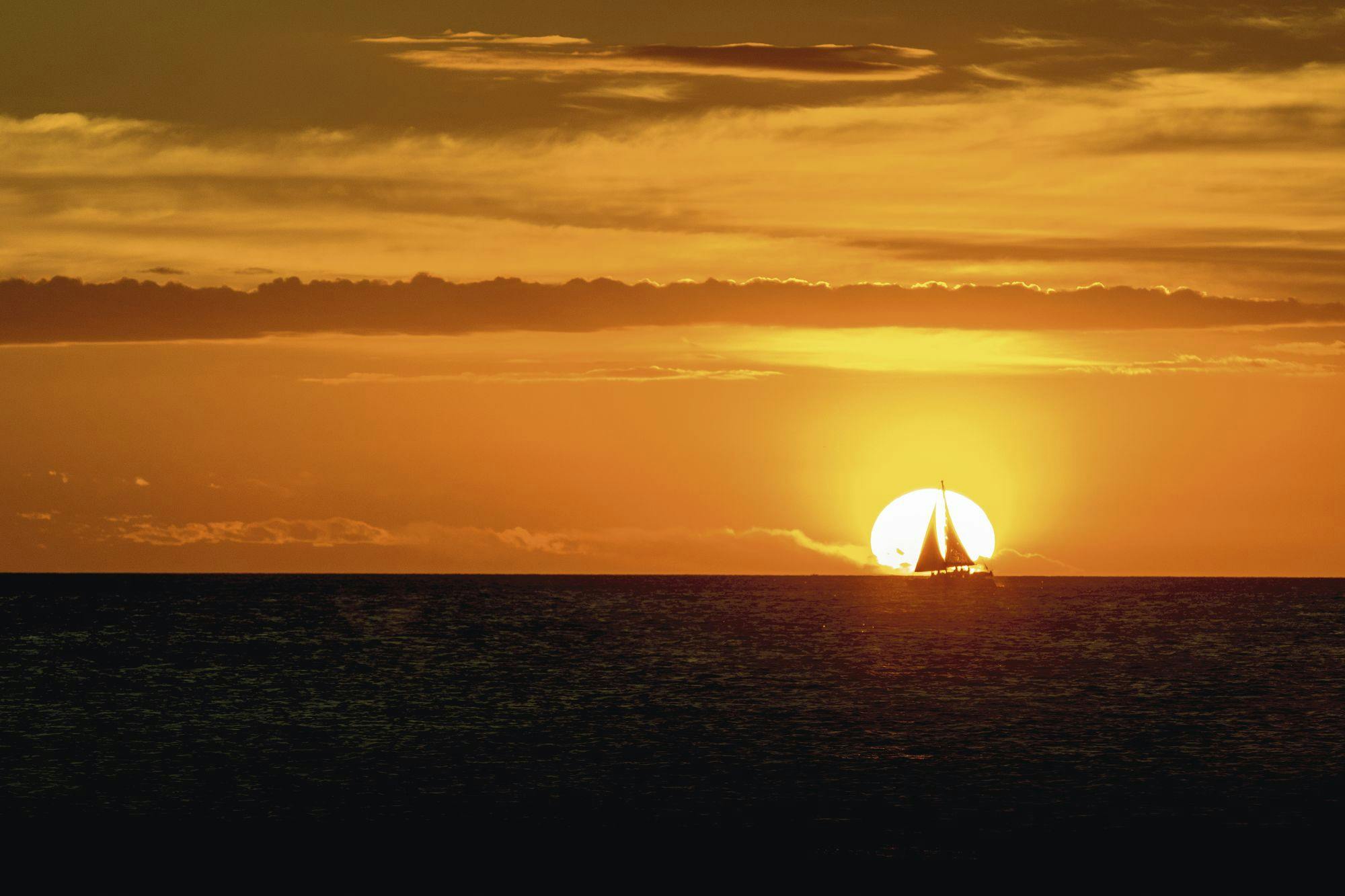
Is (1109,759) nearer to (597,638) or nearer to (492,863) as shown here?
(492,863)

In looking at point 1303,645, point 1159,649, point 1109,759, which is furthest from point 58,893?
point 1303,645

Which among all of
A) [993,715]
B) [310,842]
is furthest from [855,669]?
[310,842]

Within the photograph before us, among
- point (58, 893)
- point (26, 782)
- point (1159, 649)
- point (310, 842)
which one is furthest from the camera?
point (1159, 649)

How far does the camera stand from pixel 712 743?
66688mm

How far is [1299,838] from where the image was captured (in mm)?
45125

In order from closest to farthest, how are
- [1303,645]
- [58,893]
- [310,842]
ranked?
[58,893]
[310,842]
[1303,645]

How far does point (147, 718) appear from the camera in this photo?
78.1 m

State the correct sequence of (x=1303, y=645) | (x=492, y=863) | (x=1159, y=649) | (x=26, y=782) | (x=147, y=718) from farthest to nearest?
1. (x=1303, y=645)
2. (x=1159, y=649)
3. (x=147, y=718)
4. (x=26, y=782)
5. (x=492, y=863)

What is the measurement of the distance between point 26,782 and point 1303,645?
126330 mm

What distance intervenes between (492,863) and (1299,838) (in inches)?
947

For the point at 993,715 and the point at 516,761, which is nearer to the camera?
the point at 516,761

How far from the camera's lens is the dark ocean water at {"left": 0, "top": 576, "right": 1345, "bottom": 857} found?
4841cm

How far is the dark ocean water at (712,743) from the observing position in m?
48.4

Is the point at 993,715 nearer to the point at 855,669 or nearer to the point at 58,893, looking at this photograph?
the point at 855,669
